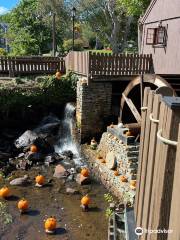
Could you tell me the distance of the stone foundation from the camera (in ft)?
29.7

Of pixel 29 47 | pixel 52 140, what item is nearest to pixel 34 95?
pixel 52 140

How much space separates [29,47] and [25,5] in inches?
311

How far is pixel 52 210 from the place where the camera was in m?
8.55

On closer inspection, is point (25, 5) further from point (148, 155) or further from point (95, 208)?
point (148, 155)

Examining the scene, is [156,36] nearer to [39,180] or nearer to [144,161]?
[39,180]

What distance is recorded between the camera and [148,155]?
10.0 ft

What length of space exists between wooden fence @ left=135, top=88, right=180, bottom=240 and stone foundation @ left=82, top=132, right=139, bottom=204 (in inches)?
218

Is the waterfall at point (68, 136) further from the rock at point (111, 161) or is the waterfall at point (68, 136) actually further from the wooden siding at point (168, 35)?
the wooden siding at point (168, 35)

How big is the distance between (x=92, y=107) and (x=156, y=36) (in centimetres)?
454

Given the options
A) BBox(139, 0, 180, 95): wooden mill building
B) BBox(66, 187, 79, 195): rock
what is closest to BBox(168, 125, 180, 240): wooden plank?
BBox(66, 187, 79, 195): rock

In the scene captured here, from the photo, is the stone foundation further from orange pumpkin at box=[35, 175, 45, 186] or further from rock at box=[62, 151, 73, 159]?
orange pumpkin at box=[35, 175, 45, 186]

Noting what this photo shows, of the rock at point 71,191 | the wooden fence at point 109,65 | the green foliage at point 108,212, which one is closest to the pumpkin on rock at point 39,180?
the rock at point 71,191

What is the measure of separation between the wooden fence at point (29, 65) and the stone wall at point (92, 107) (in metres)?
3.59

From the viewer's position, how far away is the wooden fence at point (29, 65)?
15078mm
